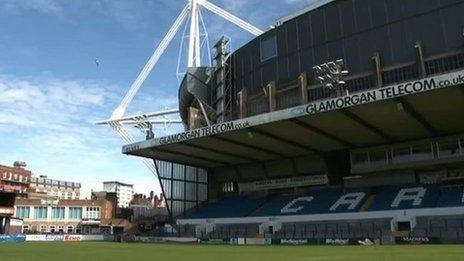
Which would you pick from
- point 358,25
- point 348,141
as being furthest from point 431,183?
point 358,25

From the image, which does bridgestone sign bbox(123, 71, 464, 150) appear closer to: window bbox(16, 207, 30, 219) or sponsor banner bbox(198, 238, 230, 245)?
sponsor banner bbox(198, 238, 230, 245)

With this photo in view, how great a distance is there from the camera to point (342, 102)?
40250 millimetres

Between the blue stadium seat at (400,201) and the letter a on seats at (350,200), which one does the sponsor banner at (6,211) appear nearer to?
the letter a on seats at (350,200)

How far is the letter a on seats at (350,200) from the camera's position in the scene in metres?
51.7

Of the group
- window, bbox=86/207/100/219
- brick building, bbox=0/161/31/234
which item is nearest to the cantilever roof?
window, bbox=86/207/100/219

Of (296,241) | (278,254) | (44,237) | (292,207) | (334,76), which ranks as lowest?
(278,254)

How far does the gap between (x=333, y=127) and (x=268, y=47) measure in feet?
40.7

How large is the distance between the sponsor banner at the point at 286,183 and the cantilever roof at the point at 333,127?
3433 mm

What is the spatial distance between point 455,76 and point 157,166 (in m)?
46.5

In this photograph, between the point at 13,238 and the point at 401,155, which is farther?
the point at 13,238

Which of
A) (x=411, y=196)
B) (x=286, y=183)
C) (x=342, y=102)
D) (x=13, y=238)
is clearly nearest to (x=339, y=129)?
(x=342, y=102)

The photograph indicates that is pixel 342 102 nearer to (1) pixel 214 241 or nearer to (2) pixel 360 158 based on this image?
(2) pixel 360 158

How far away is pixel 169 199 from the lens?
7356 centimetres

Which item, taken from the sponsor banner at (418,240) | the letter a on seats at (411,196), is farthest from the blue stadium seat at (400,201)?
the sponsor banner at (418,240)
